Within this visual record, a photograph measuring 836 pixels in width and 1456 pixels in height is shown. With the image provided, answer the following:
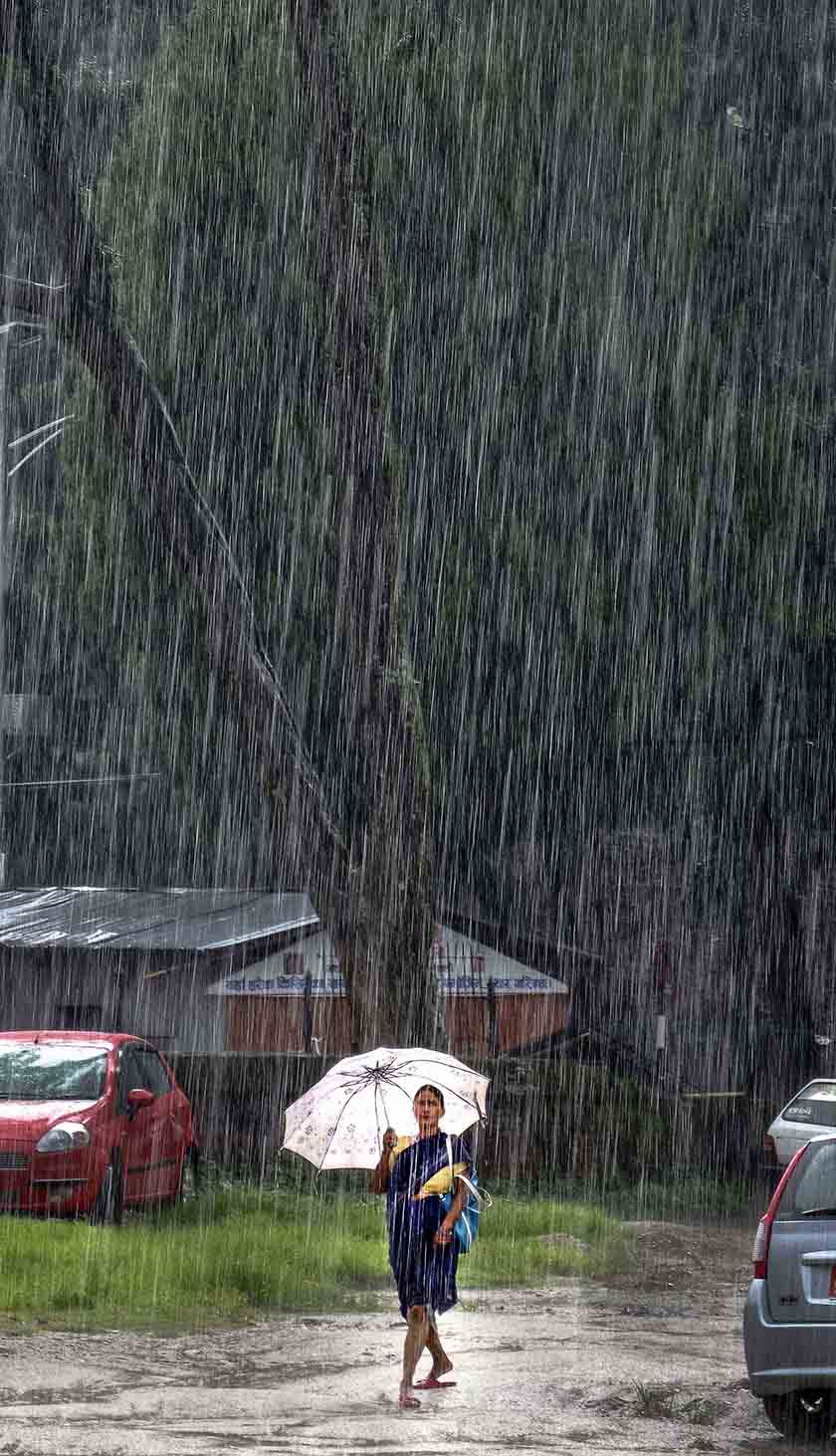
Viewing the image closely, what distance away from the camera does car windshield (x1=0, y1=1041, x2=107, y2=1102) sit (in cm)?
1534

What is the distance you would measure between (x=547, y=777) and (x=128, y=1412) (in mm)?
14096

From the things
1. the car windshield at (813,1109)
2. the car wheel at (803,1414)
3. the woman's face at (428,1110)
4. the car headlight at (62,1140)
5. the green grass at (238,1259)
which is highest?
the woman's face at (428,1110)

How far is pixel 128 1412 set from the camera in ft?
29.4

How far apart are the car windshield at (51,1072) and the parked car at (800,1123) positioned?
5.07 m

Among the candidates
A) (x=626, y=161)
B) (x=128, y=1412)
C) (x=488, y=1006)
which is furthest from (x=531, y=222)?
(x=128, y=1412)

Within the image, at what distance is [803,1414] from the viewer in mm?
9047

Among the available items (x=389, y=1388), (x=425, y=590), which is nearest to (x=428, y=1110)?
(x=389, y=1388)

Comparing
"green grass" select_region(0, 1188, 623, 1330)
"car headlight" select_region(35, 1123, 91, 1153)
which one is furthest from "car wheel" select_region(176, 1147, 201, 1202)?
"car headlight" select_region(35, 1123, 91, 1153)

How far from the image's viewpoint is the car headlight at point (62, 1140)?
47.3ft

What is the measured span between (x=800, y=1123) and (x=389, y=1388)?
282 inches

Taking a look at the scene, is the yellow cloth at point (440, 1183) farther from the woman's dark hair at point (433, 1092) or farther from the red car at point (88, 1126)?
the red car at point (88, 1126)

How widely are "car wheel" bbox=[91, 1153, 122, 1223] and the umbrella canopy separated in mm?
5106

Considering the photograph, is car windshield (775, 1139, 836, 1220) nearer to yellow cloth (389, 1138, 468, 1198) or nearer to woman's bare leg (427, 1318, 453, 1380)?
yellow cloth (389, 1138, 468, 1198)

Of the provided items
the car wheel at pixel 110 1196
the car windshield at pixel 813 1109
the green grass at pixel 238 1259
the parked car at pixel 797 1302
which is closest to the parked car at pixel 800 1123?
the car windshield at pixel 813 1109
